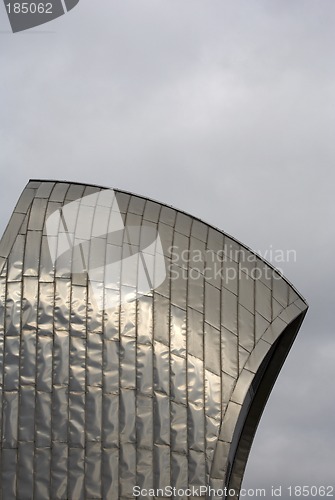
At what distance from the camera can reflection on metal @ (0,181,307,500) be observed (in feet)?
56.3

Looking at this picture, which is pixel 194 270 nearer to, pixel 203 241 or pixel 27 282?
pixel 203 241

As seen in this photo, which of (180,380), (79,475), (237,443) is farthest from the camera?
(237,443)

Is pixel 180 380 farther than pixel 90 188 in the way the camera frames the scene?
No

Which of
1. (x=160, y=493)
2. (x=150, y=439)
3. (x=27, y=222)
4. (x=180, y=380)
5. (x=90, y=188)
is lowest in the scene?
(x=160, y=493)

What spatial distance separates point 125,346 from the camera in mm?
18062

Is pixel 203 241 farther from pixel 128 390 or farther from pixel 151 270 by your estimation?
pixel 128 390

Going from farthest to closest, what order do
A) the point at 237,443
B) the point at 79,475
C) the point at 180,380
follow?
the point at 237,443, the point at 180,380, the point at 79,475

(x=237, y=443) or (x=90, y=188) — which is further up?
(x=90, y=188)

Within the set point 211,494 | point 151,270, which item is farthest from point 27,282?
point 211,494

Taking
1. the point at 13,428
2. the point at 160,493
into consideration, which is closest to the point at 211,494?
the point at 160,493

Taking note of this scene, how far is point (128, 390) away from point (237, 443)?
3.43 meters

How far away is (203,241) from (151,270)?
184 centimetres

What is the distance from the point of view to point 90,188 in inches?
803

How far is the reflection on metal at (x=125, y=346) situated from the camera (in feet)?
56.3
